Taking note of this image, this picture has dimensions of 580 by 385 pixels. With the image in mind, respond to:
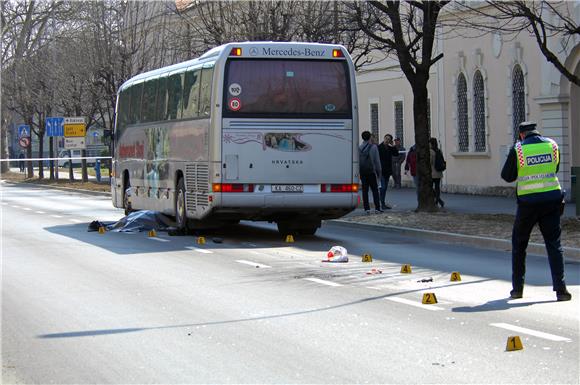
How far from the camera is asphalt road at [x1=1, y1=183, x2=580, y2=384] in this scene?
804cm

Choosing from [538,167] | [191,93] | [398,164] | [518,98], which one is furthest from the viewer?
[398,164]

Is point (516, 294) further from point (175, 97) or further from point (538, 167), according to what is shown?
point (175, 97)

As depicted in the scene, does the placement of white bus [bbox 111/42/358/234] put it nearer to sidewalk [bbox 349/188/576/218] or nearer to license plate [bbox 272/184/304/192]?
license plate [bbox 272/184/304/192]

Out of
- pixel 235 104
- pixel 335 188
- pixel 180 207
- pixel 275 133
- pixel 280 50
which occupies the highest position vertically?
Result: pixel 280 50

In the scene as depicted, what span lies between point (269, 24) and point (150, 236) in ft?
43.9

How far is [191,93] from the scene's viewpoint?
20.4 meters

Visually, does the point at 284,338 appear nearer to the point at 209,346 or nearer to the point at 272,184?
the point at 209,346

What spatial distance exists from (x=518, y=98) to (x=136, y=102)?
12.4 meters

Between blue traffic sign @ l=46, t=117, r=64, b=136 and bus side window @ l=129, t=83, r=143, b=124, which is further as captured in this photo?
blue traffic sign @ l=46, t=117, r=64, b=136

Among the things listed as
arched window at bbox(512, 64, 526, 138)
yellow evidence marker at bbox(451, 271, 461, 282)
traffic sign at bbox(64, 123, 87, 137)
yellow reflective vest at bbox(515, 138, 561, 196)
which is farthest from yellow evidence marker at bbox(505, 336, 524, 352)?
traffic sign at bbox(64, 123, 87, 137)

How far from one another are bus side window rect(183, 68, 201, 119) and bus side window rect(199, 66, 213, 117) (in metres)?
0.30

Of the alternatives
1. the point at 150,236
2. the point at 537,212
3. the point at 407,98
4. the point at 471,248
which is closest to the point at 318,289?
the point at 537,212

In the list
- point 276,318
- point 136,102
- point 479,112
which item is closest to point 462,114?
point 479,112

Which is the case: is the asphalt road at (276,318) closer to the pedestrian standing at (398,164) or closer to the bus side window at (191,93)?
the bus side window at (191,93)
